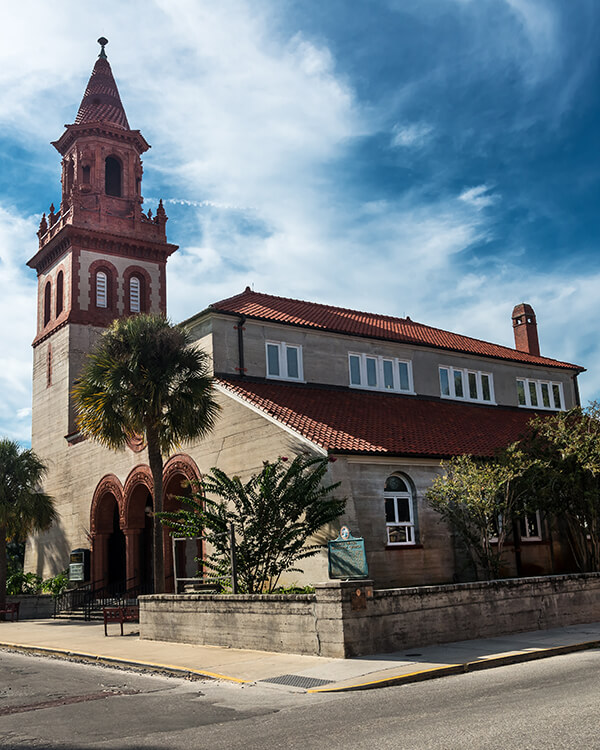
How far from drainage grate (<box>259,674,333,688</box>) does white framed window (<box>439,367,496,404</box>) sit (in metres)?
20.6

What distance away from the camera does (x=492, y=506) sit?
71.8 feet

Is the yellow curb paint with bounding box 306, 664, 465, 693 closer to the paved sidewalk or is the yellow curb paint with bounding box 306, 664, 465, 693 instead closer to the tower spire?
the paved sidewalk

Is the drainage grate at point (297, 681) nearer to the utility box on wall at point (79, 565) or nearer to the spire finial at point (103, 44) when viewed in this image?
the utility box on wall at point (79, 565)

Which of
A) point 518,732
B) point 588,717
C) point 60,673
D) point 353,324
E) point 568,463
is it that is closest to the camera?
point 518,732

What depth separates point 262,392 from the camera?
87.2 ft

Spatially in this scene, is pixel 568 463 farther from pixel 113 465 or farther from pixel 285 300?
pixel 113 465

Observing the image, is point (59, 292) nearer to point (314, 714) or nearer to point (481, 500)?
point (481, 500)

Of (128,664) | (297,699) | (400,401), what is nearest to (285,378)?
(400,401)

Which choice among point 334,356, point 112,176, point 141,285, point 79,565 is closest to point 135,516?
point 79,565

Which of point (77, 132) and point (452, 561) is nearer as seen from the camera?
point (452, 561)

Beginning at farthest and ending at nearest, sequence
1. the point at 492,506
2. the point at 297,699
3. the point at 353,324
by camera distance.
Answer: the point at 353,324, the point at 492,506, the point at 297,699

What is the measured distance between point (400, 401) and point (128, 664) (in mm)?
16356

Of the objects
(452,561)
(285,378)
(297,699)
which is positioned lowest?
(297,699)

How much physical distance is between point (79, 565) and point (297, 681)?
2246 centimetres
